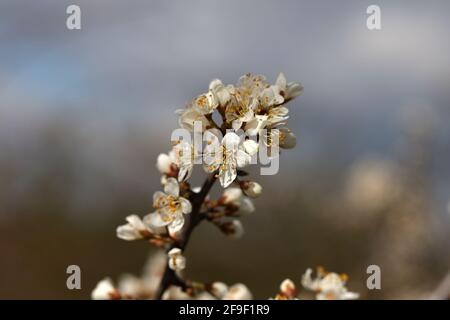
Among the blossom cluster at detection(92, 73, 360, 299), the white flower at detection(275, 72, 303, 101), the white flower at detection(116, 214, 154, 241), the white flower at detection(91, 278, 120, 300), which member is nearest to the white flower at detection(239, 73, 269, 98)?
the blossom cluster at detection(92, 73, 360, 299)

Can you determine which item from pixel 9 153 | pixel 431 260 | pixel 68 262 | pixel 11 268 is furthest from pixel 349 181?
pixel 9 153

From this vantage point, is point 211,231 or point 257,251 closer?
point 257,251

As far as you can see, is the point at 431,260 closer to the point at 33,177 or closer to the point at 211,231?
the point at 211,231

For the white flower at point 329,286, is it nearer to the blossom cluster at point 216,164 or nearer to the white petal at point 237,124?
the blossom cluster at point 216,164

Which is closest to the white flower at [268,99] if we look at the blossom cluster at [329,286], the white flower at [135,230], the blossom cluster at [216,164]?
the blossom cluster at [216,164]

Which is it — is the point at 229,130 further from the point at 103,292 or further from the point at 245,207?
the point at 103,292

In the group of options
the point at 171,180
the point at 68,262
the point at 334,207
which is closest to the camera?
the point at 171,180
